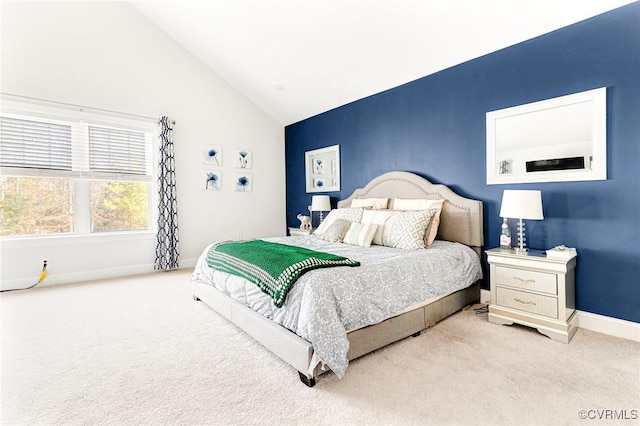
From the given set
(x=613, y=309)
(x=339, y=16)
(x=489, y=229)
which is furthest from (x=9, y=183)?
(x=613, y=309)

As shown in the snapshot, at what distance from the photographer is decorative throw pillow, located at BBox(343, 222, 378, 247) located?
321 cm

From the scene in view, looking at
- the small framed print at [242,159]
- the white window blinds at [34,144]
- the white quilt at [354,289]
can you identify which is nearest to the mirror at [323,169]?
the small framed print at [242,159]

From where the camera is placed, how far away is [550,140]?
2814mm

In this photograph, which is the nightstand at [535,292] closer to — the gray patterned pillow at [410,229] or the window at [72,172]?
the gray patterned pillow at [410,229]

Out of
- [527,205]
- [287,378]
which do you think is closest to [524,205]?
[527,205]

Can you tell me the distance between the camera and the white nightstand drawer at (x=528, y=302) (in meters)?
2.41

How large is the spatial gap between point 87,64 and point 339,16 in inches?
134

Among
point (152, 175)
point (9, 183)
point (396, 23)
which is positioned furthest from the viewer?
point (152, 175)

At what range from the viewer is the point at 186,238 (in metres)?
5.06

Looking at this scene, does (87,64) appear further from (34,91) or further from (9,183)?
(9,183)

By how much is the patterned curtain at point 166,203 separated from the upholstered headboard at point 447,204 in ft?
10.2

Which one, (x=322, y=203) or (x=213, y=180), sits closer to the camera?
(x=322, y=203)

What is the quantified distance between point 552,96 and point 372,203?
210 centimetres

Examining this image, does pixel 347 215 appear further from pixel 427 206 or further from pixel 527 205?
pixel 527 205
